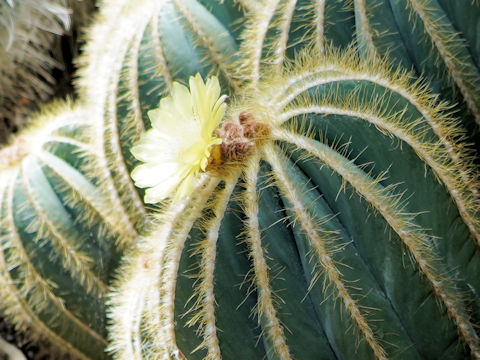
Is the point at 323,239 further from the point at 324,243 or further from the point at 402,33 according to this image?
the point at 402,33

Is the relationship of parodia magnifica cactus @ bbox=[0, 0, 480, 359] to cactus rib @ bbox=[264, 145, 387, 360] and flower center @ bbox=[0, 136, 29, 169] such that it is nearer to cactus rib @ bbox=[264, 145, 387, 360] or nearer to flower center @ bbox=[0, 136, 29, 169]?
cactus rib @ bbox=[264, 145, 387, 360]

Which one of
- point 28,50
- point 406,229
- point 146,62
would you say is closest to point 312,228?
point 406,229

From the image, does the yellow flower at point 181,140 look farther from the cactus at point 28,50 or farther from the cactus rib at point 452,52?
the cactus at point 28,50

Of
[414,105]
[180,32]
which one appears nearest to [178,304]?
[414,105]

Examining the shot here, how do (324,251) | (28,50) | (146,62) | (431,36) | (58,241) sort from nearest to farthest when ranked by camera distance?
1. (324,251)
2. (431,36)
3. (146,62)
4. (58,241)
5. (28,50)

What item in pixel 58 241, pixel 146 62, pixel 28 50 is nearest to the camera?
pixel 146 62

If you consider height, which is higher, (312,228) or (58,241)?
(312,228)
